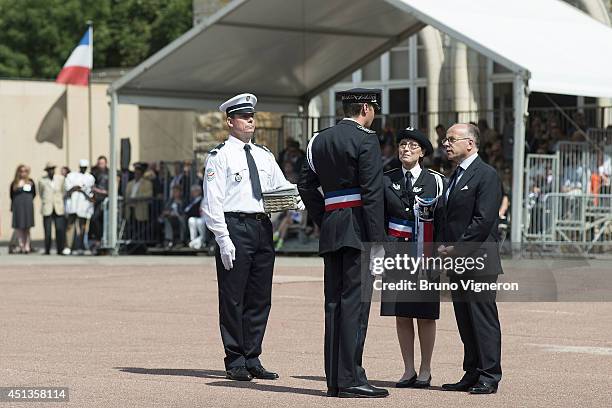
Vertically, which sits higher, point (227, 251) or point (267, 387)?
point (227, 251)

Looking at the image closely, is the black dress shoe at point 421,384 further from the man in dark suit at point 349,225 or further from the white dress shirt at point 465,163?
the white dress shirt at point 465,163

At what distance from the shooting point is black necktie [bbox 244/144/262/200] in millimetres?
10531

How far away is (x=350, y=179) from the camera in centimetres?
931

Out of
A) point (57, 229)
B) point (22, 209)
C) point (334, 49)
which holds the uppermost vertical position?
point (334, 49)

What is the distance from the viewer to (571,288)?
16.4 meters

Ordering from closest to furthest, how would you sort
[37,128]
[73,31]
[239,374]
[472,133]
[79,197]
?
1. [472,133]
2. [239,374]
3. [79,197]
4. [37,128]
5. [73,31]

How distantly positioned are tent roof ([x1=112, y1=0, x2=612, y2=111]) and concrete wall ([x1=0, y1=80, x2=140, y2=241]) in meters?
8.30

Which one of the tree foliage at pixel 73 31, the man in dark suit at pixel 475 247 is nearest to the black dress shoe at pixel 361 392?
the man in dark suit at pixel 475 247

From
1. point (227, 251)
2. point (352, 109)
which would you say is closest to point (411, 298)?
point (352, 109)

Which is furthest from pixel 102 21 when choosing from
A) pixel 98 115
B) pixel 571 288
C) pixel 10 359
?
pixel 10 359

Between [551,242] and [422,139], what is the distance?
12856 millimetres

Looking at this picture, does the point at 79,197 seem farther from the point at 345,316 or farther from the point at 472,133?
the point at 345,316

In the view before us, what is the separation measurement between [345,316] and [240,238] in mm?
1445

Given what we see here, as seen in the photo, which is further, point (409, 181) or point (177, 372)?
point (177, 372)
